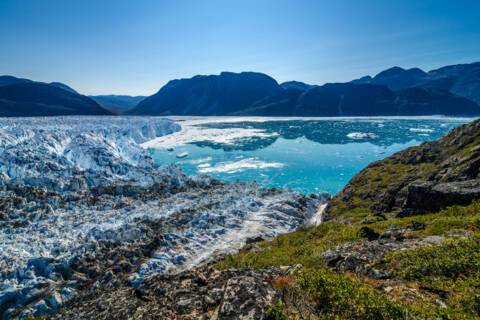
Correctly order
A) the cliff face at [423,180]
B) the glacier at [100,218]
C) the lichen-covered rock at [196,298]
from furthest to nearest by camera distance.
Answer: the glacier at [100,218], the cliff face at [423,180], the lichen-covered rock at [196,298]

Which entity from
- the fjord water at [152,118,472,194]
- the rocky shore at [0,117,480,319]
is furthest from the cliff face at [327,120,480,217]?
the fjord water at [152,118,472,194]

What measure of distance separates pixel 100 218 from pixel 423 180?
27.1 m

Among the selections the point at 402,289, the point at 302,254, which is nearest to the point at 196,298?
the point at 402,289

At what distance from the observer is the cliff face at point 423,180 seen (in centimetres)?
1416

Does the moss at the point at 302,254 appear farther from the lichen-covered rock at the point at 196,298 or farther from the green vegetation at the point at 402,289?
the lichen-covered rock at the point at 196,298

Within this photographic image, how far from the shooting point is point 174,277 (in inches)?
327

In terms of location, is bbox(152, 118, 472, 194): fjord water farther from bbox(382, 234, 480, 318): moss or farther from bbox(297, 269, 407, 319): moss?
bbox(297, 269, 407, 319): moss

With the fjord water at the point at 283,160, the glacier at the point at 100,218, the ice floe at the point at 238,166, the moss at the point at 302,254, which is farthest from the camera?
the ice floe at the point at 238,166

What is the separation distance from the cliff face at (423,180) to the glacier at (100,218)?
5633mm

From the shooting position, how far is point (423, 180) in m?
22.0

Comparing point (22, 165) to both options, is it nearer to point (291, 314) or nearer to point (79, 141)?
point (79, 141)

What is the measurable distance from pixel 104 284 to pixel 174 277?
10744 millimetres

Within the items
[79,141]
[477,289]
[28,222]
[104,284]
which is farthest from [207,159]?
[477,289]

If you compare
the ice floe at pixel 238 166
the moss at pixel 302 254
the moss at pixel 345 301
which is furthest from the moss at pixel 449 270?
the ice floe at pixel 238 166
